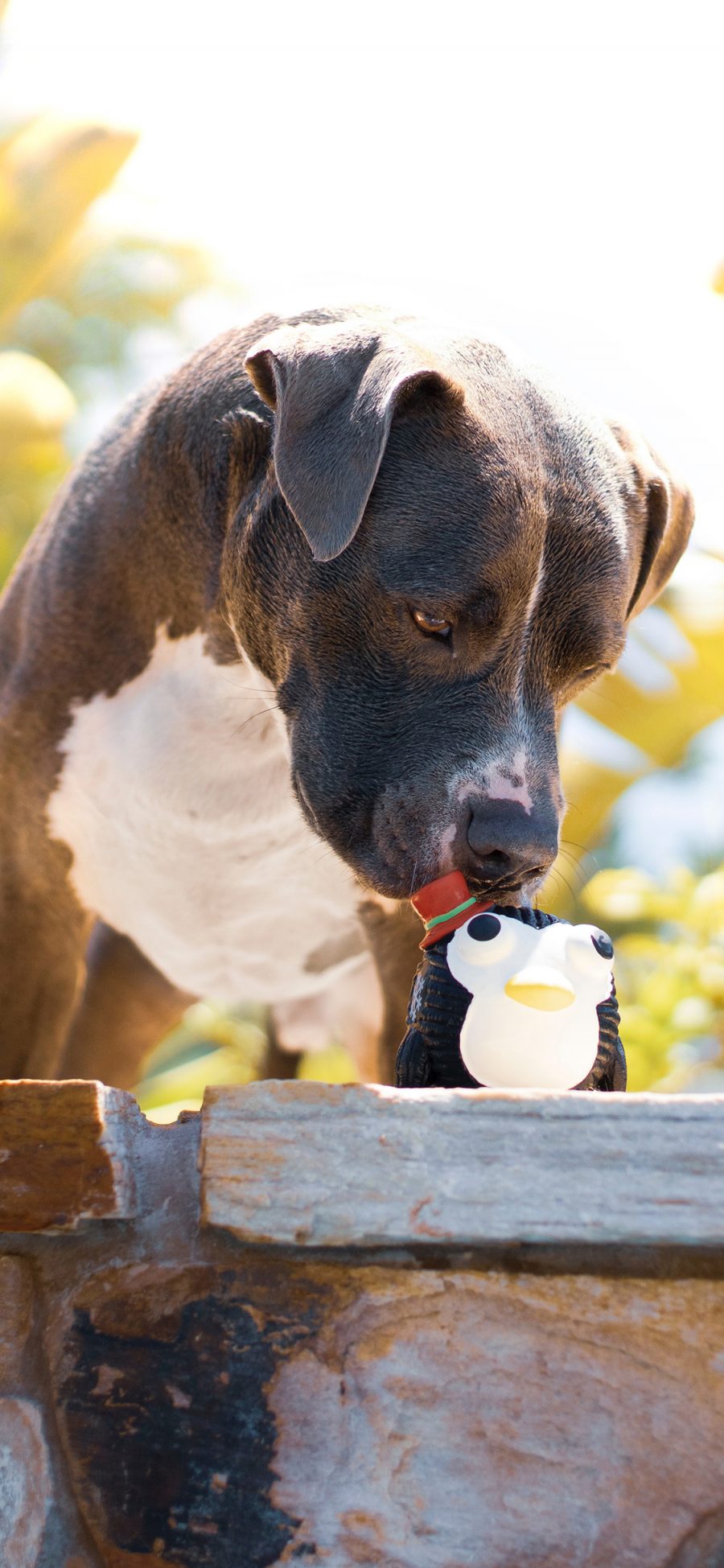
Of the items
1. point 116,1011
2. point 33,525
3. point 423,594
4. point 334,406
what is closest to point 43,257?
point 33,525

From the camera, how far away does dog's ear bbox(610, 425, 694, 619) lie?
2.56 m

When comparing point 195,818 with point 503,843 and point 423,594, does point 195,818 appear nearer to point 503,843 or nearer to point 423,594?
point 423,594

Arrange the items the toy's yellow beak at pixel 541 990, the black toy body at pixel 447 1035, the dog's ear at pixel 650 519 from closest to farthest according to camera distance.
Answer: the toy's yellow beak at pixel 541 990 < the black toy body at pixel 447 1035 < the dog's ear at pixel 650 519

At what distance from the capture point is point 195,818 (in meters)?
2.88

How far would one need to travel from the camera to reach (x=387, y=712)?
218 cm

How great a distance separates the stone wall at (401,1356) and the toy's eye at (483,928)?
255 millimetres

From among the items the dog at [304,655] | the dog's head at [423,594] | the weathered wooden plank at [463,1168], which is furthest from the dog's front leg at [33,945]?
the weathered wooden plank at [463,1168]

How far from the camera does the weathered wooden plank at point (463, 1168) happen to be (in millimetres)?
1370

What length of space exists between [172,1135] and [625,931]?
932 cm

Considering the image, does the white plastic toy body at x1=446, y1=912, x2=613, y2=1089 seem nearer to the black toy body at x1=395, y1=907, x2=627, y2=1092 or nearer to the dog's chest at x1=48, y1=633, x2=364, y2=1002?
the black toy body at x1=395, y1=907, x2=627, y2=1092

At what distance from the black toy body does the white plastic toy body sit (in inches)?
1.0

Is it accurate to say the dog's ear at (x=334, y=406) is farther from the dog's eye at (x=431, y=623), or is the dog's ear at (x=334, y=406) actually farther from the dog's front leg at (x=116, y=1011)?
the dog's front leg at (x=116, y=1011)

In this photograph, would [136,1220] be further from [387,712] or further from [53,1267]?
[387,712]

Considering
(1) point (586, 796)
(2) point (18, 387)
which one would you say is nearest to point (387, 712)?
(1) point (586, 796)
